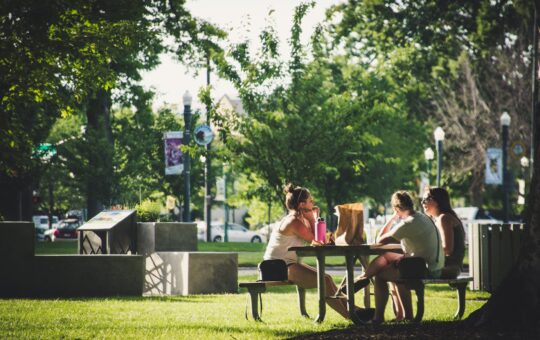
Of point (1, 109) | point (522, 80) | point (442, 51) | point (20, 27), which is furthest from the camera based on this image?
point (442, 51)

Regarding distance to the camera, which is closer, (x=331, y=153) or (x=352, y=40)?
(x=331, y=153)

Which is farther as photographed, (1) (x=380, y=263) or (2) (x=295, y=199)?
(2) (x=295, y=199)

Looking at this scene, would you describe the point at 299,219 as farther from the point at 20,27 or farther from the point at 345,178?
the point at 345,178

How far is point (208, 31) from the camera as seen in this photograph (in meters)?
33.4

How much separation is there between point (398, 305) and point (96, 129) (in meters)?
32.3

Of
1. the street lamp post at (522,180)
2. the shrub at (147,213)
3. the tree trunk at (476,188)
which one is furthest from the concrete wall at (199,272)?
the tree trunk at (476,188)

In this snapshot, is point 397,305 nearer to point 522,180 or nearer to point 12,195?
point 12,195

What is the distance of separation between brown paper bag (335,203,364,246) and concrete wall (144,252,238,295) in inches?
215

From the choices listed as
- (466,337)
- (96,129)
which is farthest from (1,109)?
(96,129)

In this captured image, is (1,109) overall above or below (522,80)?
below

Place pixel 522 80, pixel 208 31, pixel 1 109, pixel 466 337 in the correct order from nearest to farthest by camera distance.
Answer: pixel 466 337 < pixel 1 109 < pixel 208 31 < pixel 522 80

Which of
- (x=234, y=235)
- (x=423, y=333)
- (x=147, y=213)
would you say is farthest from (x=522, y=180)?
(x=234, y=235)

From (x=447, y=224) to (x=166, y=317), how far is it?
360cm

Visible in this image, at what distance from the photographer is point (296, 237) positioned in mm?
10867
